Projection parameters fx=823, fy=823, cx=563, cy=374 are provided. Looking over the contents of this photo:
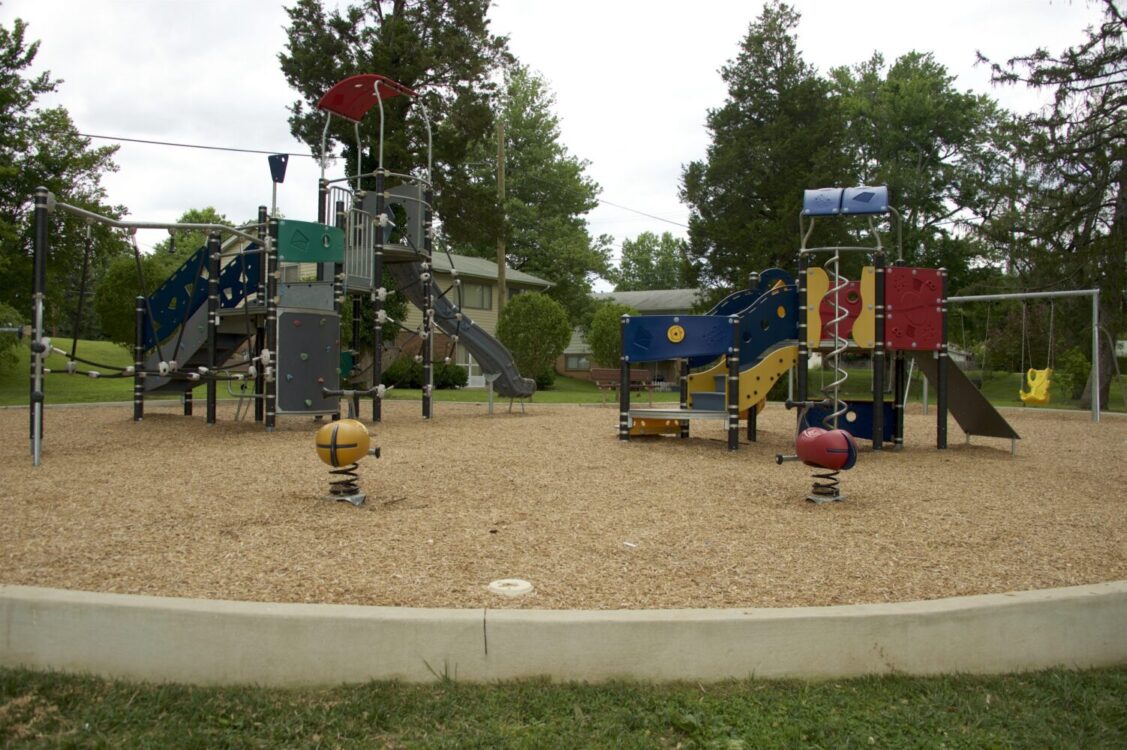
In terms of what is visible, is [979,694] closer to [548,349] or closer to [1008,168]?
[548,349]

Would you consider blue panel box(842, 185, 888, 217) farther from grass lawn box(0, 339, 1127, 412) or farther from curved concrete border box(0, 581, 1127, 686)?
grass lawn box(0, 339, 1127, 412)

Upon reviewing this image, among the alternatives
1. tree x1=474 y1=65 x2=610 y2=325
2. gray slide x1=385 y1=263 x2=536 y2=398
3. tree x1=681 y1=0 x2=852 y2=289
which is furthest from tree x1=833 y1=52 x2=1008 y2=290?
gray slide x1=385 y1=263 x2=536 y2=398

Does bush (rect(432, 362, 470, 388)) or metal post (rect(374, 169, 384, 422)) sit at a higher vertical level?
metal post (rect(374, 169, 384, 422))

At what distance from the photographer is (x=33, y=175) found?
25000 mm

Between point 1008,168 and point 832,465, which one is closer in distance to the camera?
point 832,465

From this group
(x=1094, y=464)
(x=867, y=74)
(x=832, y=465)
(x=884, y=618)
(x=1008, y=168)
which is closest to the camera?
(x=884, y=618)

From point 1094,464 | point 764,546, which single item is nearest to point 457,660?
point 764,546

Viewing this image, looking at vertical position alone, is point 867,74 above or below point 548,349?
above

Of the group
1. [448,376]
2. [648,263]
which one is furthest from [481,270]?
[648,263]

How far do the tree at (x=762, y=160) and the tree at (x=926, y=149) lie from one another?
6.18 meters

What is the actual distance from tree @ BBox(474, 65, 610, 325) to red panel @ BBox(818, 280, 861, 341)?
34544mm

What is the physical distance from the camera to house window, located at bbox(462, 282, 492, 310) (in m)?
39.5

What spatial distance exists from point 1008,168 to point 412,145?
82.9 feet

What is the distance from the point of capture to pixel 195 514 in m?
5.47
